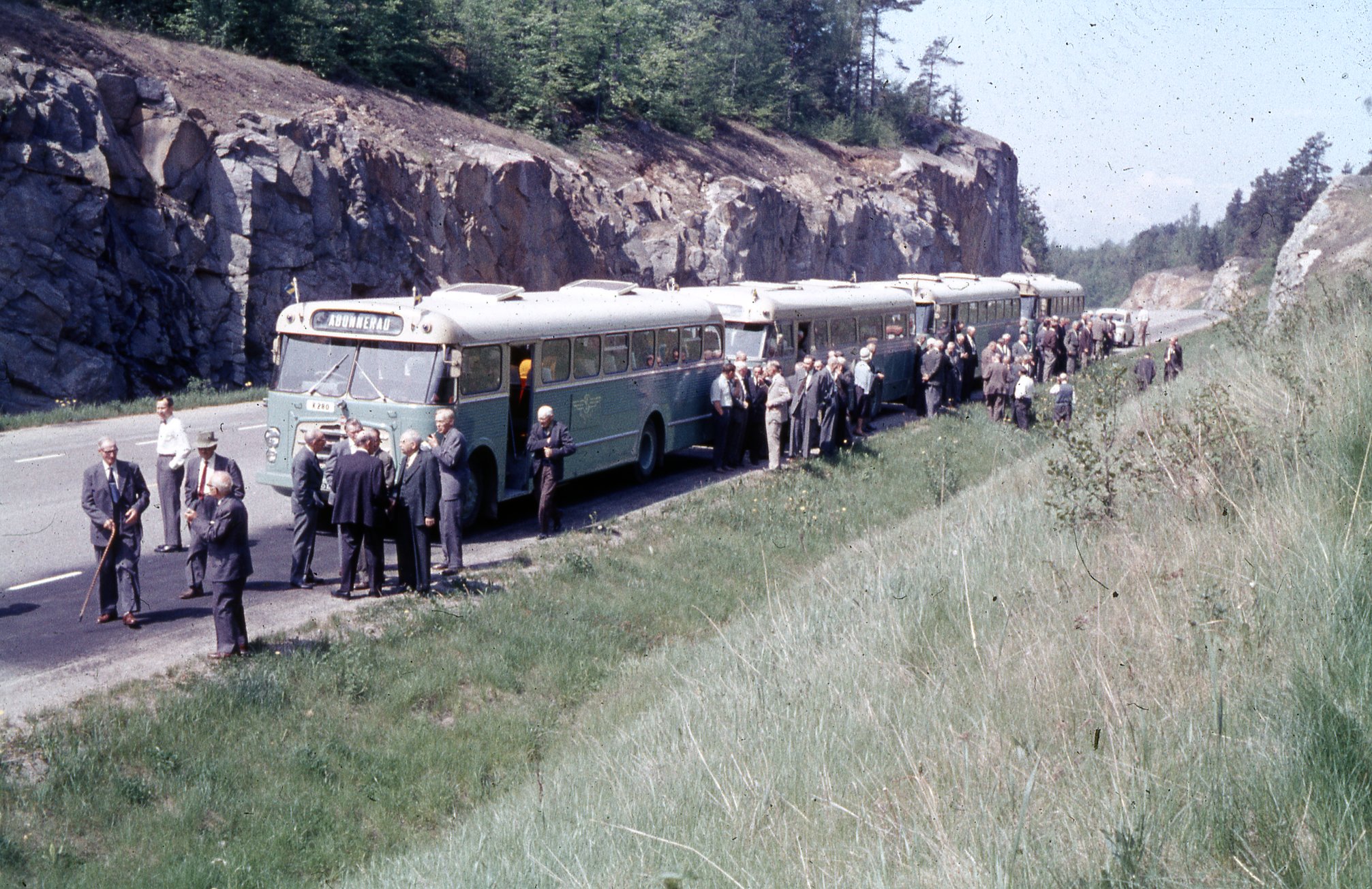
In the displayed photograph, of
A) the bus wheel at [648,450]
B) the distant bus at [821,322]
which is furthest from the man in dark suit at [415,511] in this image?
the distant bus at [821,322]

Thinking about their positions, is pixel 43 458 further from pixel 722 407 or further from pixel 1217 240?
pixel 1217 240

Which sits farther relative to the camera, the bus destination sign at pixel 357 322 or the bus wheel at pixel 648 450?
→ the bus wheel at pixel 648 450

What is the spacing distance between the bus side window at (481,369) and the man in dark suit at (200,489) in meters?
3.52

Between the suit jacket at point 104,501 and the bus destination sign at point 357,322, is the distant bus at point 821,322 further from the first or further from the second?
the suit jacket at point 104,501

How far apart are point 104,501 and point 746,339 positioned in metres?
14.7

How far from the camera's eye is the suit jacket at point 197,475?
11.4 m

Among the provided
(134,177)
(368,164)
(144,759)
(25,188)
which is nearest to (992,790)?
(144,759)

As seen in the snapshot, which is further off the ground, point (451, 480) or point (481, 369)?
point (481, 369)

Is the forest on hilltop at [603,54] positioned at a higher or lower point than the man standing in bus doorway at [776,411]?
higher

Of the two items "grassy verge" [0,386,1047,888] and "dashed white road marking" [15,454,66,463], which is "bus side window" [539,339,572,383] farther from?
"dashed white road marking" [15,454,66,463]

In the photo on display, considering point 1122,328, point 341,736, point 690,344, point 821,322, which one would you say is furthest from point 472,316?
point 1122,328

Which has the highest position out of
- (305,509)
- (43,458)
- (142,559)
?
(305,509)

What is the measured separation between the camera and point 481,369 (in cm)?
1509

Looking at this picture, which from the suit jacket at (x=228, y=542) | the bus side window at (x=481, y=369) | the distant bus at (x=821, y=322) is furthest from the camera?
the distant bus at (x=821, y=322)
